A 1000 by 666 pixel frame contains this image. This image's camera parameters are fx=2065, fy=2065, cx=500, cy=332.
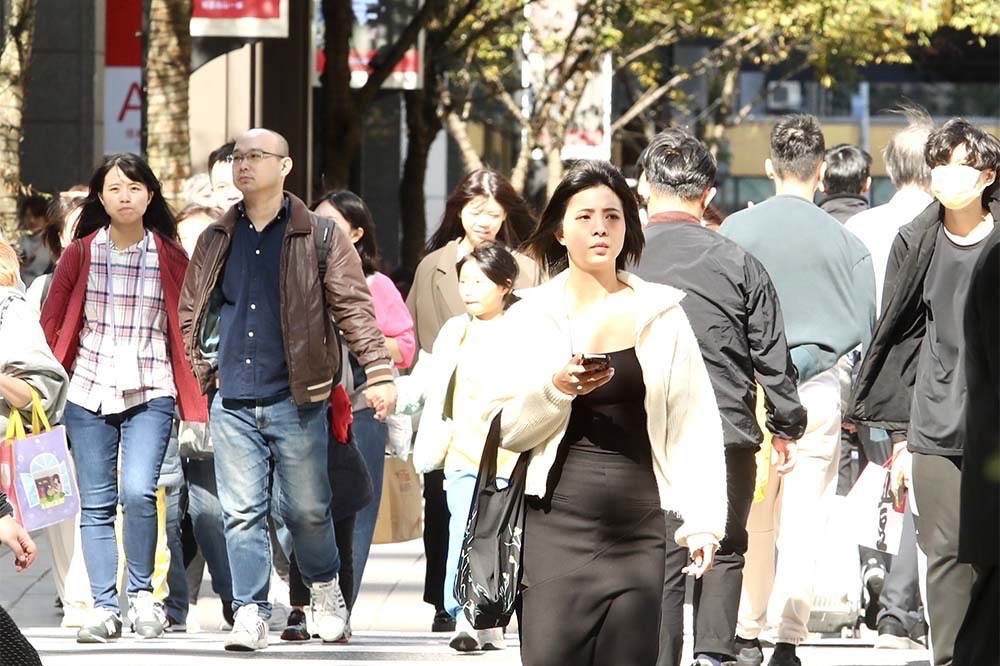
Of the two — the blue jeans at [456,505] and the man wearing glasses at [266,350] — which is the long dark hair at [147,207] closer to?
the man wearing glasses at [266,350]

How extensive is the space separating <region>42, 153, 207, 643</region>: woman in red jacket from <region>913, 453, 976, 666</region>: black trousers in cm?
315

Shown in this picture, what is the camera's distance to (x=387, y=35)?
22.8 meters

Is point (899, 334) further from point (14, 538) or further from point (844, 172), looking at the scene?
point (14, 538)

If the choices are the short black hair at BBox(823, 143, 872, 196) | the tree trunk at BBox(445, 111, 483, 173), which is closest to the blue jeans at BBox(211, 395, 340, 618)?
the short black hair at BBox(823, 143, 872, 196)

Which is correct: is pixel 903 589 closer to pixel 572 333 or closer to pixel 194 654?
pixel 194 654

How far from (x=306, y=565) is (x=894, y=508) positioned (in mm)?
2388

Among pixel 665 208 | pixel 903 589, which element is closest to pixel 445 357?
pixel 665 208

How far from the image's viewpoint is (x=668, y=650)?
7.08 meters

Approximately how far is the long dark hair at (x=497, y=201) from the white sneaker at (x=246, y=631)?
2.22 metres

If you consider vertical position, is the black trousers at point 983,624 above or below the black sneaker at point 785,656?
above

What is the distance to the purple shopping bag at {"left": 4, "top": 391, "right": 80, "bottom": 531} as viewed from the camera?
782 centimetres

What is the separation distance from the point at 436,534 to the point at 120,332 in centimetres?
183

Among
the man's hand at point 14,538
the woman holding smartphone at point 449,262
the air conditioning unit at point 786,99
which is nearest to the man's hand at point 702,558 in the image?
the man's hand at point 14,538

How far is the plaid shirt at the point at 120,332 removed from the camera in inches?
335
